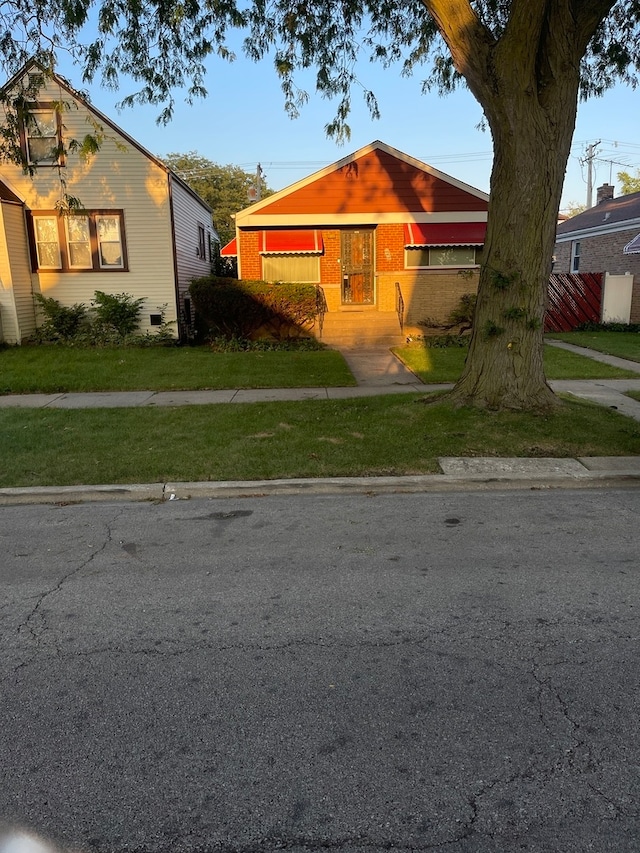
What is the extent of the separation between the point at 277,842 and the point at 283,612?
168 centimetres

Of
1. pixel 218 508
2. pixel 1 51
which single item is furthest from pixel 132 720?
pixel 1 51

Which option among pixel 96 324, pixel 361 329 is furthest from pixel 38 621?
pixel 96 324

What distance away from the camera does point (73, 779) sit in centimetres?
250

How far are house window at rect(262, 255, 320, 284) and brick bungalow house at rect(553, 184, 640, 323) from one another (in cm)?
954

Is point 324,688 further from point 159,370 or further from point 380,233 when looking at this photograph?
point 380,233

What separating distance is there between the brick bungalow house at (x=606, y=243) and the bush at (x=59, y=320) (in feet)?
53.5

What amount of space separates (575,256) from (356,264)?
12.9 m

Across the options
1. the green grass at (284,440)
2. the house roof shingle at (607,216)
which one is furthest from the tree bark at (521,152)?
the house roof shingle at (607,216)

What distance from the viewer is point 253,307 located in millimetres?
16406

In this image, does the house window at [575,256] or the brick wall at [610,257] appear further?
the house window at [575,256]

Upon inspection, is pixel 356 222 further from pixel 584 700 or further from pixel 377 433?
pixel 584 700

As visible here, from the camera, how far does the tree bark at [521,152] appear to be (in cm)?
755

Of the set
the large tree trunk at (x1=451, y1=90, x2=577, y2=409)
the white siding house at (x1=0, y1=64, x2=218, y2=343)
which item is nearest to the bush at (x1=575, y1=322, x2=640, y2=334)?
the white siding house at (x1=0, y1=64, x2=218, y2=343)

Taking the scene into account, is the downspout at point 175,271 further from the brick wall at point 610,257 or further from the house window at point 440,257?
the brick wall at point 610,257
